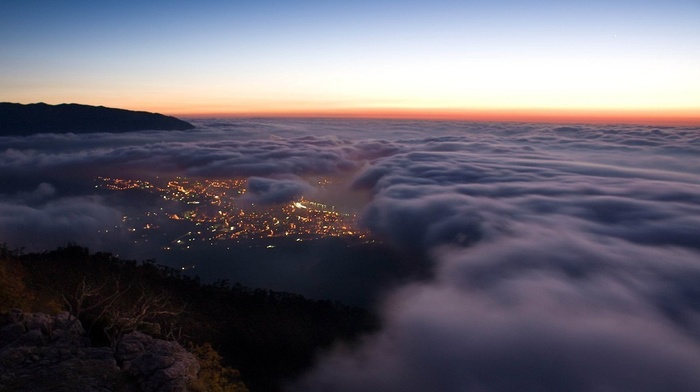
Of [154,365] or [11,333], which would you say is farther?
[154,365]

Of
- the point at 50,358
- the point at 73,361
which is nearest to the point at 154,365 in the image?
the point at 73,361

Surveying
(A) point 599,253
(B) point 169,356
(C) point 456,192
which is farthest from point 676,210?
(B) point 169,356

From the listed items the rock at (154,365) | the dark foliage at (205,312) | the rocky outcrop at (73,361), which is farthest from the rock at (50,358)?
the dark foliage at (205,312)

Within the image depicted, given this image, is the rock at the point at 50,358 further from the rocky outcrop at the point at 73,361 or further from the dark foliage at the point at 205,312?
the dark foliage at the point at 205,312

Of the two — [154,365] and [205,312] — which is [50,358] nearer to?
[154,365]

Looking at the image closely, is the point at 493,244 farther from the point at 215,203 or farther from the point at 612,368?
the point at 215,203

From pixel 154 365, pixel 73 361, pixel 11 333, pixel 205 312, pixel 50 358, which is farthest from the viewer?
pixel 205 312
